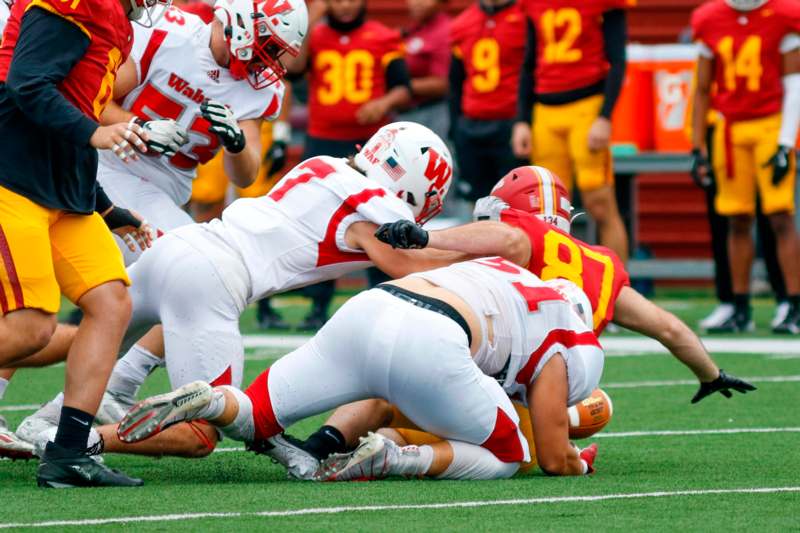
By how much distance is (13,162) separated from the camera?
4730 mm

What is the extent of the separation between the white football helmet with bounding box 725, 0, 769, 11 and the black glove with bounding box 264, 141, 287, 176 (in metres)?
2.97

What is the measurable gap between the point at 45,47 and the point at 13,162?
0.36 m

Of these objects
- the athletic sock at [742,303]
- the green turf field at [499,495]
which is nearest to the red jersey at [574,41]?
the athletic sock at [742,303]

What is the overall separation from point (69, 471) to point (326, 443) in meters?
0.83

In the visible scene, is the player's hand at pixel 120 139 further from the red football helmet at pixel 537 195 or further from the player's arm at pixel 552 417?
the red football helmet at pixel 537 195

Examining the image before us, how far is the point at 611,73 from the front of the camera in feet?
31.2

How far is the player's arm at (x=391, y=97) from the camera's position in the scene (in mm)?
10320

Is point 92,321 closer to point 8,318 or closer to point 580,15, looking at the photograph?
point 8,318

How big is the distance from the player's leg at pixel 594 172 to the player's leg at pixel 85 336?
16.8 ft

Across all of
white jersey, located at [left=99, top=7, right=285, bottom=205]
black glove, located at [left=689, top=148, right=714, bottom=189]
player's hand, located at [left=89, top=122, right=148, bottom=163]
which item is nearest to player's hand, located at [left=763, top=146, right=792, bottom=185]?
black glove, located at [left=689, top=148, right=714, bottom=189]

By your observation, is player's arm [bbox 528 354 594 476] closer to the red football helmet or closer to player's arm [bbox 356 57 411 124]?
the red football helmet

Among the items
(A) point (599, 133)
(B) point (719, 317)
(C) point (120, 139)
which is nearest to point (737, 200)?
(B) point (719, 317)

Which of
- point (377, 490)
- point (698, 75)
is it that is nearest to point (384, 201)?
point (377, 490)

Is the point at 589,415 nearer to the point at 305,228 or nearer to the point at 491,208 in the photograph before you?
the point at 491,208
